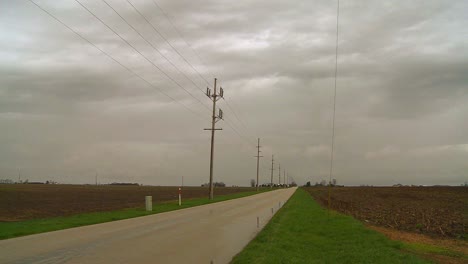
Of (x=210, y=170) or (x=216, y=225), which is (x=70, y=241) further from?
(x=210, y=170)

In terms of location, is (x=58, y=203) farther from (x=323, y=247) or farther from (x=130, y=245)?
(x=323, y=247)

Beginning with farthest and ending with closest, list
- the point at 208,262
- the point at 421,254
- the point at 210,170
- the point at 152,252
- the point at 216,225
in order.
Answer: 1. the point at 210,170
2. the point at 216,225
3. the point at 421,254
4. the point at 152,252
5. the point at 208,262

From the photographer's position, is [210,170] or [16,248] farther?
[210,170]

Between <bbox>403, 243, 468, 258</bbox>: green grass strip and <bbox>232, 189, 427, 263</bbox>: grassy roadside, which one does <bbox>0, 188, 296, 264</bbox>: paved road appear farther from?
<bbox>403, 243, 468, 258</bbox>: green grass strip

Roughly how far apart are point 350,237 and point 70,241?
952 centimetres

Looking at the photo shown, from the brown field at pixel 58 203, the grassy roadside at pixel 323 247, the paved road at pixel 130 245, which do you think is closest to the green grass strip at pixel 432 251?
the grassy roadside at pixel 323 247

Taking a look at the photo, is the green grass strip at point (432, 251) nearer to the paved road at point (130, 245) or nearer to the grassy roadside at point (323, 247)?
the grassy roadside at point (323, 247)

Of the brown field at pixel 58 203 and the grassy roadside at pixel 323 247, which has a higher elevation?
the grassy roadside at pixel 323 247

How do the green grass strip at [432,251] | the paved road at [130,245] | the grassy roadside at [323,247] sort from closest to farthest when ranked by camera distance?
the paved road at [130,245]
the grassy roadside at [323,247]
the green grass strip at [432,251]

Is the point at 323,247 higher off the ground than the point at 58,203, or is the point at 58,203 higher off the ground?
the point at 323,247

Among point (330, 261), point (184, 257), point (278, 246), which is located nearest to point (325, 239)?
point (278, 246)

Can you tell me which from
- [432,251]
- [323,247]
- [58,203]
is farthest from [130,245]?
[58,203]

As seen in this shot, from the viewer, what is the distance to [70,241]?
48.0 feet

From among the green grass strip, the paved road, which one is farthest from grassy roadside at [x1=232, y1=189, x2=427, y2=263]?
the paved road
